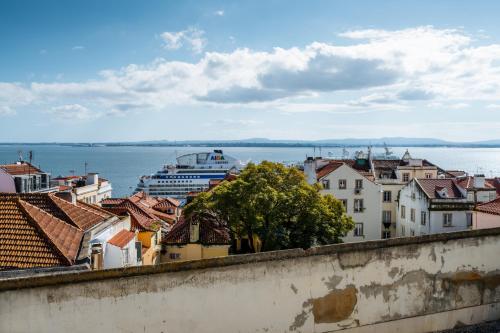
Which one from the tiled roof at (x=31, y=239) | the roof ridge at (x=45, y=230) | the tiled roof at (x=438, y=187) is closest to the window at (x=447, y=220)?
the tiled roof at (x=438, y=187)

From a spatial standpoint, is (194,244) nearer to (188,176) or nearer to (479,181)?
(479,181)

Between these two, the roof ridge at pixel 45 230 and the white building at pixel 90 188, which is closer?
the roof ridge at pixel 45 230

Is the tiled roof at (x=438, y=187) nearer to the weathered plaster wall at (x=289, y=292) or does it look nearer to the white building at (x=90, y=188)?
the weathered plaster wall at (x=289, y=292)

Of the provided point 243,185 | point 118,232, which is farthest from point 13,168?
point 118,232

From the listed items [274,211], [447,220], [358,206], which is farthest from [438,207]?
[274,211]

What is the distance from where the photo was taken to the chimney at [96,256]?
1388 centimetres

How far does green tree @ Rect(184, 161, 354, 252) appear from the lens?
26.1 meters

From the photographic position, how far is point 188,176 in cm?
11388

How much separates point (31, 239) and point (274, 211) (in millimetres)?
15309

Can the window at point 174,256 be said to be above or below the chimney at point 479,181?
below

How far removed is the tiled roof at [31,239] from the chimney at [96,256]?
1.56 ft

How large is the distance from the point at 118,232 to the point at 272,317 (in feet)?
36.7

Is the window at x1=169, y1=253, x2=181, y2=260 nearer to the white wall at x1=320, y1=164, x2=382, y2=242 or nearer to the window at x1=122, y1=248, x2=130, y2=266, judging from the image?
the window at x1=122, y1=248, x2=130, y2=266

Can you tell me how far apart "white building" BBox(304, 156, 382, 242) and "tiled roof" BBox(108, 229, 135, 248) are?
65.9 ft
